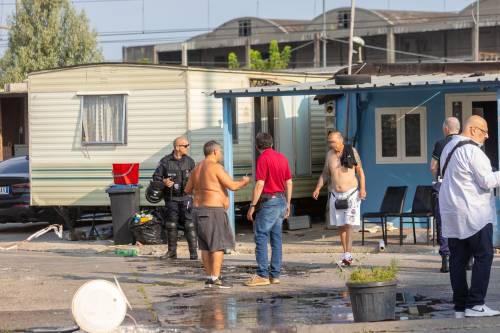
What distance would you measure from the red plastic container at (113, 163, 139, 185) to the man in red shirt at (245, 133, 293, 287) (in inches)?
239

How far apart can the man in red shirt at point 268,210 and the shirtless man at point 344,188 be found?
1.23 metres

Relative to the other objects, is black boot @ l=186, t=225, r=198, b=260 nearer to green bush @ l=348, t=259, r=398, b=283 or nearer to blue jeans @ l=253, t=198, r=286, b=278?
blue jeans @ l=253, t=198, r=286, b=278

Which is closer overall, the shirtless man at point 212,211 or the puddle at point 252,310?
the puddle at point 252,310

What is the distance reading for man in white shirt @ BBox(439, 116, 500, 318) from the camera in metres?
8.87

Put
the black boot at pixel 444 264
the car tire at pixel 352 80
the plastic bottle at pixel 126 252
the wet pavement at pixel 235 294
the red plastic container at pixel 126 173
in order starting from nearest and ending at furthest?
the wet pavement at pixel 235 294, the black boot at pixel 444 264, the car tire at pixel 352 80, the plastic bottle at pixel 126 252, the red plastic container at pixel 126 173

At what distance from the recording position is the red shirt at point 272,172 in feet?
38.7

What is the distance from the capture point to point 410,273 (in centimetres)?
1247

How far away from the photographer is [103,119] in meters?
18.4

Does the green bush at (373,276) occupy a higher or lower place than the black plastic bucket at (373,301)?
higher

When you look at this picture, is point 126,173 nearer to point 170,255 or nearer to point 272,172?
point 170,255

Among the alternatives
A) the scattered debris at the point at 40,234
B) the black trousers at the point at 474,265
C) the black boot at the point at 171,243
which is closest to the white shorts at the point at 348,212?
the black boot at the point at 171,243

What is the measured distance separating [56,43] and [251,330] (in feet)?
110

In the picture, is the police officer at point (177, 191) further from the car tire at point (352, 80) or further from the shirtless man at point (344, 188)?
the car tire at point (352, 80)

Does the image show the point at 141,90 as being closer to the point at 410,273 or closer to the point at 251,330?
the point at 410,273
